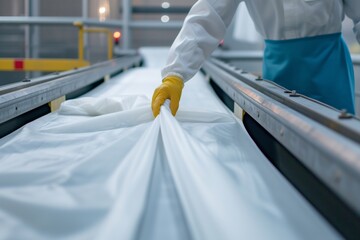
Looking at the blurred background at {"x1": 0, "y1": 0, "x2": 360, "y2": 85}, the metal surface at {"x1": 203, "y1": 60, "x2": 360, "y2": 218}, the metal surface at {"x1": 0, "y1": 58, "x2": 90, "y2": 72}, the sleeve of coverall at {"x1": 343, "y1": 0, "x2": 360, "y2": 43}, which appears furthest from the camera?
the blurred background at {"x1": 0, "y1": 0, "x2": 360, "y2": 85}

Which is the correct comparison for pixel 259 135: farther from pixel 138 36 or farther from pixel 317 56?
pixel 138 36

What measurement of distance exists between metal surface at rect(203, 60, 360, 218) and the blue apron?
0.39m

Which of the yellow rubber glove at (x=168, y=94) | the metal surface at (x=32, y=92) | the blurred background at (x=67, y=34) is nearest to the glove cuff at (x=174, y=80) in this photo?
the yellow rubber glove at (x=168, y=94)

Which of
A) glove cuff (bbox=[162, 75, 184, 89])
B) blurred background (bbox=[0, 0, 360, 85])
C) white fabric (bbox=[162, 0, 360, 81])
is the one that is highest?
blurred background (bbox=[0, 0, 360, 85])

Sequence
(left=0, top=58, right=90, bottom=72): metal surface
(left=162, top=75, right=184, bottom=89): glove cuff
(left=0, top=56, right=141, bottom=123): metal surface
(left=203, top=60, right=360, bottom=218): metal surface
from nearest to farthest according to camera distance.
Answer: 1. (left=203, top=60, right=360, bottom=218): metal surface
2. (left=0, top=56, right=141, bottom=123): metal surface
3. (left=162, top=75, right=184, bottom=89): glove cuff
4. (left=0, top=58, right=90, bottom=72): metal surface

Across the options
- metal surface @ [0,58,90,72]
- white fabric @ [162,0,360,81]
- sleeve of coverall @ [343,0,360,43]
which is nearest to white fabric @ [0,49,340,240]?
white fabric @ [162,0,360,81]

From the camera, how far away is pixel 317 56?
4.93ft

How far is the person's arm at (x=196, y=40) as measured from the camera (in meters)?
1.36

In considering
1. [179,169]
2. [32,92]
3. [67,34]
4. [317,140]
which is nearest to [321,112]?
[317,140]

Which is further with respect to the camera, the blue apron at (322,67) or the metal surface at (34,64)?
the metal surface at (34,64)

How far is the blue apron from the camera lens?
1.50 m

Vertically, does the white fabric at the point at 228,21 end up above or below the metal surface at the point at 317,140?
above

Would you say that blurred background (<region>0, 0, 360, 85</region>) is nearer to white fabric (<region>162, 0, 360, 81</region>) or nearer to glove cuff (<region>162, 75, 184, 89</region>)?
white fabric (<region>162, 0, 360, 81</region>)

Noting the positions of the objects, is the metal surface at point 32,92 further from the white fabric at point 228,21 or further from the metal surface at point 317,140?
the metal surface at point 317,140
